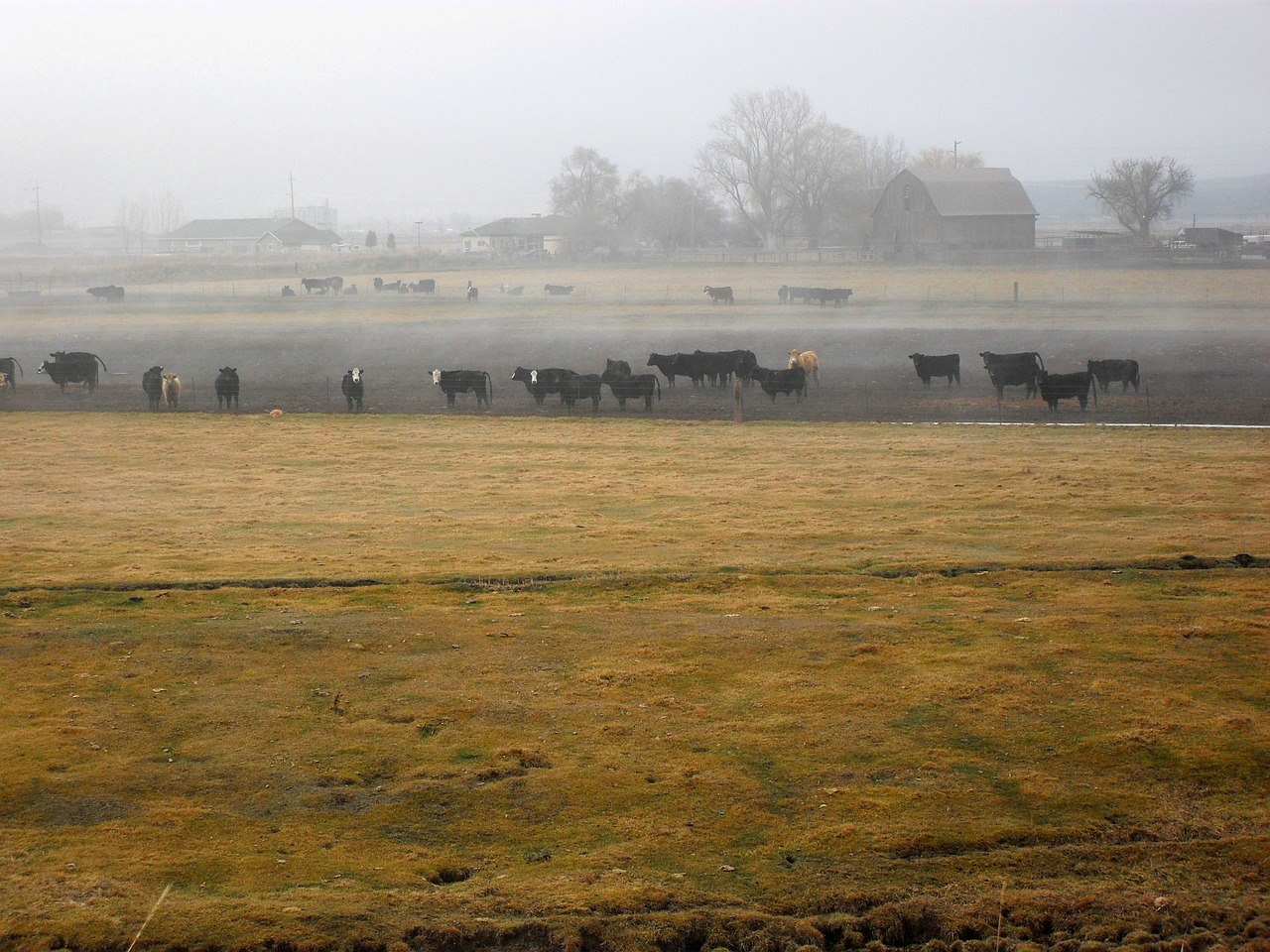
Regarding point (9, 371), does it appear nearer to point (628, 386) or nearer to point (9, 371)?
point (9, 371)

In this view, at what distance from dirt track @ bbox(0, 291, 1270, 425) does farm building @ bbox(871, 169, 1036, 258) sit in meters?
35.1

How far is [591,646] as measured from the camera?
1130cm

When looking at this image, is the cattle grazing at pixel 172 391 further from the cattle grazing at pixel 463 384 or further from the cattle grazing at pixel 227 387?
the cattle grazing at pixel 463 384

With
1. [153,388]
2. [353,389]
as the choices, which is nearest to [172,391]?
[153,388]

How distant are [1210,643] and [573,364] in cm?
2857

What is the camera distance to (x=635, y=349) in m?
42.5

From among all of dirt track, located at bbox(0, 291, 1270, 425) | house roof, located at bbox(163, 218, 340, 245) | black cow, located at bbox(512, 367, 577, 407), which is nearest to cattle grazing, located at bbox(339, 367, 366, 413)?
dirt track, located at bbox(0, 291, 1270, 425)

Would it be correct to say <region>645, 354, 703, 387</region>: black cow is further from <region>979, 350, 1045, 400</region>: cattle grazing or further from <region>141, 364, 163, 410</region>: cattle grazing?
<region>141, 364, 163, 410</region>: cattle grazing

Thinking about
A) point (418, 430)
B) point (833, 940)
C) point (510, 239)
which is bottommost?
point (833, 940)

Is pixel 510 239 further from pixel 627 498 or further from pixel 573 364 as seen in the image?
pixel 627 498

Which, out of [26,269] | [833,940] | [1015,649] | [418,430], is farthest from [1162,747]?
[26,269]

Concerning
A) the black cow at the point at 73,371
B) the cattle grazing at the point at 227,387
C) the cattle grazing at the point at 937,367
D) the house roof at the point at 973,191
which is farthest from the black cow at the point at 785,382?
the house roof at the point at 973,191

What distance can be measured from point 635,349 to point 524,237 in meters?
75.3

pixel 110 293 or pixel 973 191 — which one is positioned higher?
pixel 973 191
